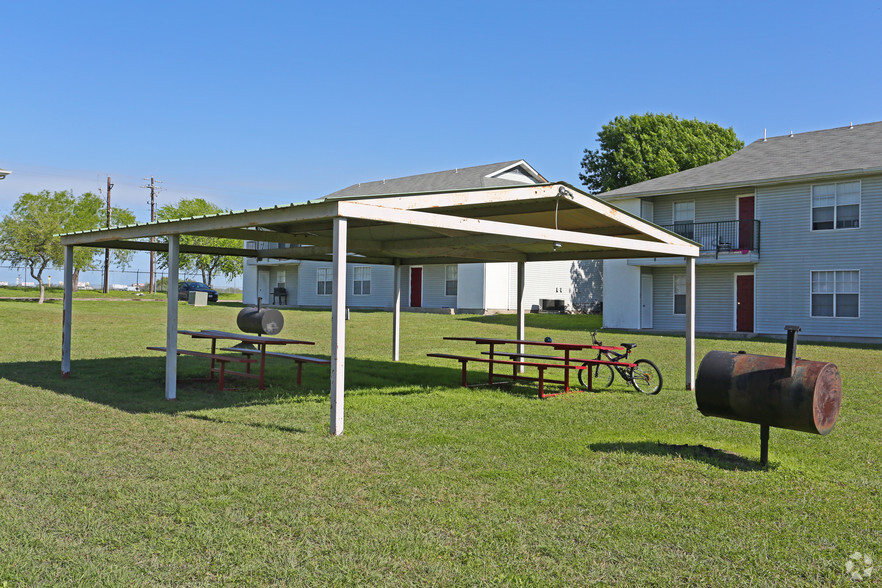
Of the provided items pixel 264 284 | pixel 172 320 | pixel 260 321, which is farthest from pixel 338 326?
pixel 264 284

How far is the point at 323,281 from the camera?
43.4 metres

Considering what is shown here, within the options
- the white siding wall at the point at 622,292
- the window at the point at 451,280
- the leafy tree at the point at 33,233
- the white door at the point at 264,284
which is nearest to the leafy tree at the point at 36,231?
the leafy tree at the point at 33,233

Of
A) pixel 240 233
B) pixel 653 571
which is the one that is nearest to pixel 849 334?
pixel 240 233

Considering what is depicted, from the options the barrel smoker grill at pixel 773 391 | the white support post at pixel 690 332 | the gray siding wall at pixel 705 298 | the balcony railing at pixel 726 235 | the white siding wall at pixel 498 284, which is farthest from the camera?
the white siding wall at pixel 498 284

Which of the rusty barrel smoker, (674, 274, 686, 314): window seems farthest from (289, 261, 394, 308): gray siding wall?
the rusty barrel smoker

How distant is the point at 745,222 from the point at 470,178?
13.7 metres

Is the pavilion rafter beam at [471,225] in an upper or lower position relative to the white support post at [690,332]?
upper

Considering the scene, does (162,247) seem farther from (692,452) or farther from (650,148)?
(650,148)

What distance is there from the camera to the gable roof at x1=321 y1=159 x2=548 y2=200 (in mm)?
34756

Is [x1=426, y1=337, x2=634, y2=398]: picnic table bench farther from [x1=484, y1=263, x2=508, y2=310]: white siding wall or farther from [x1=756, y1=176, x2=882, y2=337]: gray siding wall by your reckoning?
[x1=484, y1=263, x2=508, y2=310]: white siding wall

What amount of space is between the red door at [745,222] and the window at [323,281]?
24280 millimetres

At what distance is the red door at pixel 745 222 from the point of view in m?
25.3

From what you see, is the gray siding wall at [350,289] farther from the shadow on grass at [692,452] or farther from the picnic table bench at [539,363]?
the shadow on grass at [692,452]

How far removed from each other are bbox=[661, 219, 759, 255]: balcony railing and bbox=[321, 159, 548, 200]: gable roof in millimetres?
8730
